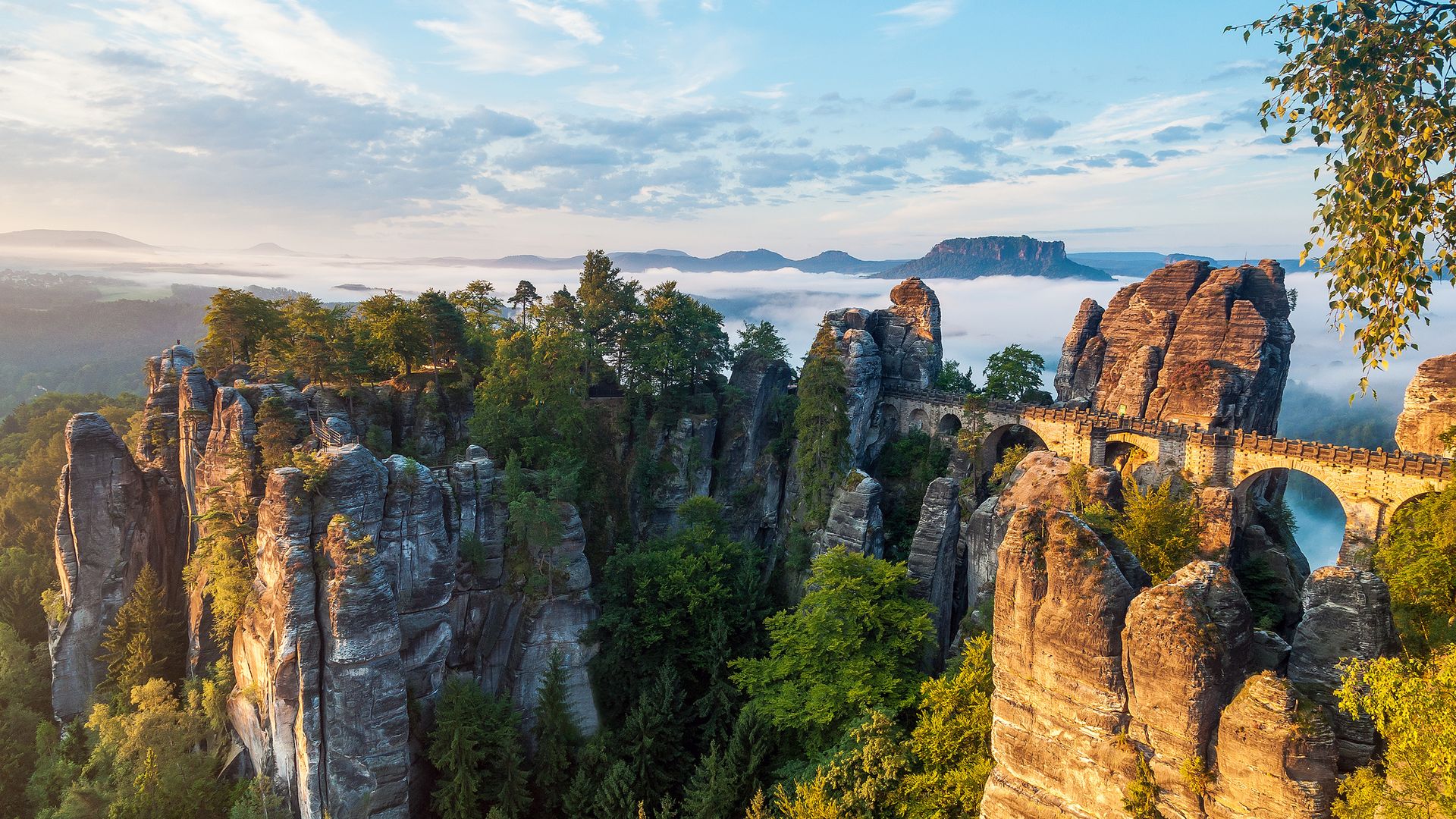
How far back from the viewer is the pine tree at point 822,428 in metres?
38.0

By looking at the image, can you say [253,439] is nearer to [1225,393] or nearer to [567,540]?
[567,540]

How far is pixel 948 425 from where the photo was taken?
50.8m

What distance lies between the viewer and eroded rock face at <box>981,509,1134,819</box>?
46.7 ft

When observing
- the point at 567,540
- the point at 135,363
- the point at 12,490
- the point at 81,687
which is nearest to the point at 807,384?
the point at 567,540

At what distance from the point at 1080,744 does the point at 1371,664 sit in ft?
17.7

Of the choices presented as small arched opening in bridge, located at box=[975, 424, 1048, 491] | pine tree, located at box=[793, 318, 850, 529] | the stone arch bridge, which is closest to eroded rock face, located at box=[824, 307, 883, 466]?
the stone arch bridge

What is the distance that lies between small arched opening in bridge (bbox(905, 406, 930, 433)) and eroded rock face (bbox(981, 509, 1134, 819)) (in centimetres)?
3625

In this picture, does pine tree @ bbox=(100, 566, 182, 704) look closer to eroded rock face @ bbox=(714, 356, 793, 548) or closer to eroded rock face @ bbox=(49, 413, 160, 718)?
eroded rock face @ bbox=(49, 413, 160, 718)

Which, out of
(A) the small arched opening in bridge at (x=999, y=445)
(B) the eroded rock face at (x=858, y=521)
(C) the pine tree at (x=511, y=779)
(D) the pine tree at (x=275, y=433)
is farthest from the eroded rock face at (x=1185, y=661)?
(A) the small arched opening in bridge at (x=999, y=445)

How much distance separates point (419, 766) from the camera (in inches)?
989

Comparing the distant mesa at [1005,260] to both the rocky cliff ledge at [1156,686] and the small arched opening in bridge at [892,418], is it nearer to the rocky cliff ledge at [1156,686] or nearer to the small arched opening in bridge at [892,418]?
the small arched opening in bridge at [892,418]

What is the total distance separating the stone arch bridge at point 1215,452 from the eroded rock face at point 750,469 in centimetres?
1087

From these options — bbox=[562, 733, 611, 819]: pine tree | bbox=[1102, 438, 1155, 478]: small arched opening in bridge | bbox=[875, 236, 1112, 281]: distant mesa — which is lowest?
bbox=[562, 733, 611, 819]: pine tree

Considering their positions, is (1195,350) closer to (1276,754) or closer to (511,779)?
(1276,754)
